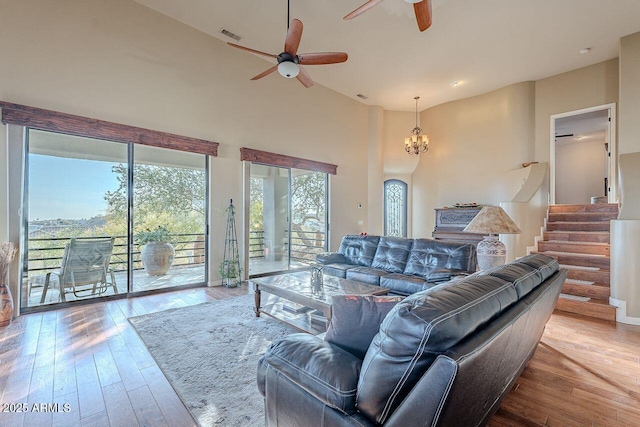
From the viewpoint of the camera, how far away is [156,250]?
4641 millimetres

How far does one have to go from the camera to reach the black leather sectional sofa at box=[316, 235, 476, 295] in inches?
139

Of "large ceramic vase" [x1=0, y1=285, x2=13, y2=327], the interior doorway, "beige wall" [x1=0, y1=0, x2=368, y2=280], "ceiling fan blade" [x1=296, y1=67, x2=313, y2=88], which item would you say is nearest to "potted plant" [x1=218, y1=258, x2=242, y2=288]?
"beige wall" [x1=0, y1=0, x2=368, y2=280]

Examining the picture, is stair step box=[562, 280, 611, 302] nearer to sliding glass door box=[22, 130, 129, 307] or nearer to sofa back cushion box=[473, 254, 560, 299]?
sofa back cushion box=[473, 254, 560, 299]

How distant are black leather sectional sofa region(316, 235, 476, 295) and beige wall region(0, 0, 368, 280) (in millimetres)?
2326

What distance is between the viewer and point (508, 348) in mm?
1275

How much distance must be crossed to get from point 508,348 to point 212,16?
5.52m

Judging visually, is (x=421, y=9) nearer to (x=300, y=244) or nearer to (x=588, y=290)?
(x=588, y=290)

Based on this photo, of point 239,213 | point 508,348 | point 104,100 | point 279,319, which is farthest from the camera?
point 239,213

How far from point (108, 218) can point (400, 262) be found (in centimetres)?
431

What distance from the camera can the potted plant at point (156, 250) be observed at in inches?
177

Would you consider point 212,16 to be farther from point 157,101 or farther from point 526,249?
point 526,249

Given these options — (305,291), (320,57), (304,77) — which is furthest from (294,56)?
(305,291)

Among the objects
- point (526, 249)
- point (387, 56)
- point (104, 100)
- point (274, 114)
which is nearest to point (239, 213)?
point (274, 114)

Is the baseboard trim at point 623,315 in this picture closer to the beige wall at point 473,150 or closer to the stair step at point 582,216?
the stair step at point 582,216
